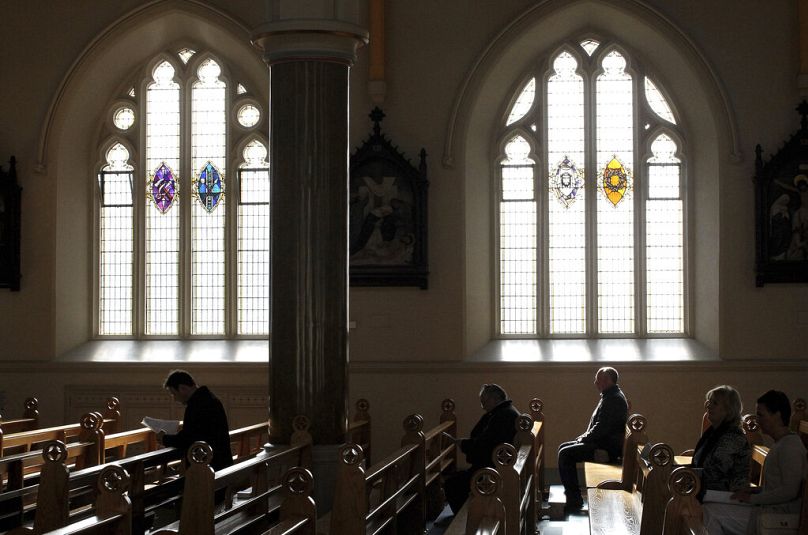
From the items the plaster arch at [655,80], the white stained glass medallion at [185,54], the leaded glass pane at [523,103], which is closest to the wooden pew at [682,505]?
the plaster arch at [655,80]

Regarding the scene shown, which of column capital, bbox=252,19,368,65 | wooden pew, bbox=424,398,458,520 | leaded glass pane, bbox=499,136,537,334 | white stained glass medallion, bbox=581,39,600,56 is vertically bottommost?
wooden pew, bbox=424,398,458,520

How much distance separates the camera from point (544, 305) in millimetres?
11492

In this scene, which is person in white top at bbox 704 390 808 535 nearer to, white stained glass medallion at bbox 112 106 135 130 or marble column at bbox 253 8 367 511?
marble column at bbox 253 8 367 511

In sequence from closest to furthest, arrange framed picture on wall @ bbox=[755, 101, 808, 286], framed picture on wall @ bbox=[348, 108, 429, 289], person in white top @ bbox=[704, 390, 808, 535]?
person in white top @ bbox=[704, 390, 808, 535], framed picture on wall @ bbox=[755, 101, 808, 286], framed picture on wall @ bbox=[348, 108, 429, 289]

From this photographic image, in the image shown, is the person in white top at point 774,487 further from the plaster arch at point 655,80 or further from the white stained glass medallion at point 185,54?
the white stained glass medallion at point 185,54

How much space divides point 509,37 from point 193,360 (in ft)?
15.5

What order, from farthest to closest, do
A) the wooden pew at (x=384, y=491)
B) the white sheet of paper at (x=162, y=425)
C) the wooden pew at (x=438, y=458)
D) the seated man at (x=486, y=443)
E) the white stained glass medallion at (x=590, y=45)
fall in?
1. the white stained glass medallion at (x=590, y=45)
2. the white sheet of paper at (x=162, y=425)
3. the wooden pew at (x=438, y=458)
4. the seated man at (x=486, y=443)
5. the wooden pew at (x=384, y=491)

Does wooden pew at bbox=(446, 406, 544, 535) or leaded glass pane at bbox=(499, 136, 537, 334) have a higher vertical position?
leaded glass pane at bbox=(499, 136, 537, 334)

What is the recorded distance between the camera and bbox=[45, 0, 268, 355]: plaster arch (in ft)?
37.5

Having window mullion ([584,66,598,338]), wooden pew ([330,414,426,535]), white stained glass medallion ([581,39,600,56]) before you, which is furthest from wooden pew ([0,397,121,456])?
white stained glass medallion ([581,39,600,56])

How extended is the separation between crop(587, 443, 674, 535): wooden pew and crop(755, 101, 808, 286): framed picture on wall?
4143mm

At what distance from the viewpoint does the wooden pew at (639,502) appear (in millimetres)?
5348

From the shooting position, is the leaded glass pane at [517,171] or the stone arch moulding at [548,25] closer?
the stone arch moulding at [548,25]

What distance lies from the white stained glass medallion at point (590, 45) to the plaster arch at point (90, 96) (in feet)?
11.4
